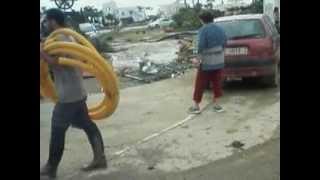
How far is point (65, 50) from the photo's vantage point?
6.12 metres

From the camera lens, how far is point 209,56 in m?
9.60

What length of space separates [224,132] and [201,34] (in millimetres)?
2013

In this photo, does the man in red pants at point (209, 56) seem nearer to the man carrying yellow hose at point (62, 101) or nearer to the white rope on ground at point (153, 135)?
the white rope on ground at point (153, 135)

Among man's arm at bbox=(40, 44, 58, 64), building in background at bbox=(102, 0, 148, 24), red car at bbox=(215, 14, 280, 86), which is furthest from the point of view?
building in background at bbox=(102, 0, 148, 24)

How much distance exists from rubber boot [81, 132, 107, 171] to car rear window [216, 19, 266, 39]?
17.9 feet

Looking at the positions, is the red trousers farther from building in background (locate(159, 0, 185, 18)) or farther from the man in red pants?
building in background (locate(159, 0, 185, 18))

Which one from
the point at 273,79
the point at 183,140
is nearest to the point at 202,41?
the point at 183,140

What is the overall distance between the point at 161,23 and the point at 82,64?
55.8 ft

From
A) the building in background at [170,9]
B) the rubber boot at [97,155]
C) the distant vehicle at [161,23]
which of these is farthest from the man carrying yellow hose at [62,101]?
the distant vehicle at [161,23]

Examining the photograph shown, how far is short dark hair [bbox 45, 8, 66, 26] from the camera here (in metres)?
6.15

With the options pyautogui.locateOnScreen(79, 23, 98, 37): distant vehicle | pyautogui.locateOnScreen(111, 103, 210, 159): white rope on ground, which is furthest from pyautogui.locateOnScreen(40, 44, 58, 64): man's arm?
pyautogui.locateOnScreen(79, 23, 98, 37): distant vehicle

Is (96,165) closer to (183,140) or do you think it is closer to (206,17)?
(183,140)

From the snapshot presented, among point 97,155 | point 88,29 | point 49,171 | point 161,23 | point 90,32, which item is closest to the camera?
point 49,171
